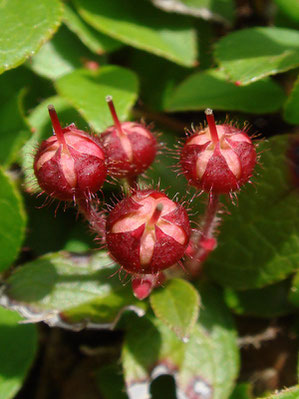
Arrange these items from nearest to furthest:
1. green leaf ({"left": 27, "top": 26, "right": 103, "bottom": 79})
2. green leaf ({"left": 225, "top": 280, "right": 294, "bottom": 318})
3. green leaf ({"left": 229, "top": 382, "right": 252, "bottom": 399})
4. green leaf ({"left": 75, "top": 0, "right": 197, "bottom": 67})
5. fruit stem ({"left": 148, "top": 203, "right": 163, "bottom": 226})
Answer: fruit stem ({"left": 148, "top": 203, "right": 163, "bottom": 226}) < green leaf ({"left": 229, "top": 382, "right": 252, "bottom": 399}) < green leaf ({"left": 225, "top": 280, "right": 294, "bottom": 318}) < green leaf ({"left": 75, "top": 0, "right": 197, "bottom": 67}) < green leaf ({"left": 27, "top": 26, "right": 103, "bottom": 79})

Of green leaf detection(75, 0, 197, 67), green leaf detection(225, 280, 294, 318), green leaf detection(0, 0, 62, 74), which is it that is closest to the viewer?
green leaf detection(0, 0, 62, 74)

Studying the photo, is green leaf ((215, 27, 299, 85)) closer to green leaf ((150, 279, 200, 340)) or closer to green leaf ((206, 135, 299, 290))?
green leaf ((206, 135, 299, 290))

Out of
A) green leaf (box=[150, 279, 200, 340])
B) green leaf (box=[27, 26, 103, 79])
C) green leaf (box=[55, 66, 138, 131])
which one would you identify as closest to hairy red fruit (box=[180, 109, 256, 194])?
green leaf (box=[150, 279, 200, 340])

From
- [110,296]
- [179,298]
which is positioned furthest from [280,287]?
[110,296]

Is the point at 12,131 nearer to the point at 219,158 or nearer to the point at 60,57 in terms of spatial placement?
the point at 60,57

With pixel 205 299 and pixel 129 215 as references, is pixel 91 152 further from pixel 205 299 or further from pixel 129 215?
pixel 205 299

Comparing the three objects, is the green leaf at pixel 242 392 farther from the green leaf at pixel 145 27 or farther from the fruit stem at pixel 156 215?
the green leaf at pixel 145 27
